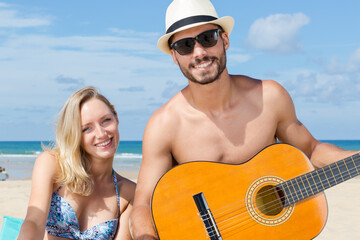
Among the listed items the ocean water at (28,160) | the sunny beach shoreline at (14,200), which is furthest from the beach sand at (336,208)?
the ocean water at (28,160)

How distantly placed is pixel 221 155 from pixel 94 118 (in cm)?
96

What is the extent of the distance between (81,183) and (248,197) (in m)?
1.29

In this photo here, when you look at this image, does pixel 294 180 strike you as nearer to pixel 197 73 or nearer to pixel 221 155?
pixel 221 155

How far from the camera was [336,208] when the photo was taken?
8195 millimetres

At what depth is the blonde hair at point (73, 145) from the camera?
3236mm

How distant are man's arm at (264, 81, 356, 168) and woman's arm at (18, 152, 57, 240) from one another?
1668mm

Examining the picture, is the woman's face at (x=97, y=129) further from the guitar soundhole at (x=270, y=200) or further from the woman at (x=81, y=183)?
the guitar soundhole at (x=270, y=200)

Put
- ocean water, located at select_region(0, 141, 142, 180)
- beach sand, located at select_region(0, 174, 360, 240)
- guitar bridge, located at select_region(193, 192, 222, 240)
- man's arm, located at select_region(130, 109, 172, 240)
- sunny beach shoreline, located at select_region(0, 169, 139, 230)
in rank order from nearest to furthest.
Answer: guitar bridge, located at select_region(193, 192, 222, 240) → man's arm, located at select_region(130, 109, 172, 240) → beach sand, located at select_region(0, 174, 360, 240) → sunny beach shoreline, located at select_region(0, 169, 139, 230) → ocean water, located at select_region(0, 141, 142, 180)

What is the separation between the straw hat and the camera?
9.55ft

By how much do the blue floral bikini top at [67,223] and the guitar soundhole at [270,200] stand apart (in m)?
1.25

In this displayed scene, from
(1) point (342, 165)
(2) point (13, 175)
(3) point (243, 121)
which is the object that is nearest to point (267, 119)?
(3) point (243, 121)

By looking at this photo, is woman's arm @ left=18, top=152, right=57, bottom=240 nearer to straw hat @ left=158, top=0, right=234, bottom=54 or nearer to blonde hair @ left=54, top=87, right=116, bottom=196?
blonde hair @ left=54, top=87, right=116, bottom=196

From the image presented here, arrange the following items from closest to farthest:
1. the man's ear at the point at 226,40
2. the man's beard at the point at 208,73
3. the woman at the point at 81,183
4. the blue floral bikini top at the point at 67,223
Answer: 1. the man's beard at the point at 208,73
2. the man's ear at the point at 226,40
3. the woman at the point at 81,183
4. the blue floral bikini top at the point at 67,223

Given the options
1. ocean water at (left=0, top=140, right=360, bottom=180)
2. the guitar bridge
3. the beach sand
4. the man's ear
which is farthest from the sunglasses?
ocean water at (left=0, top=140, right=360, bottom=180)
